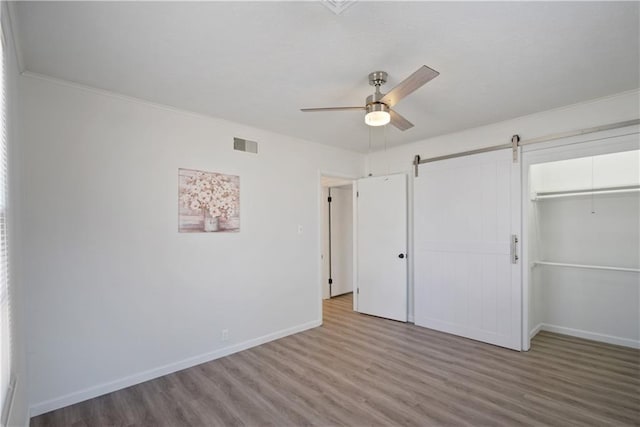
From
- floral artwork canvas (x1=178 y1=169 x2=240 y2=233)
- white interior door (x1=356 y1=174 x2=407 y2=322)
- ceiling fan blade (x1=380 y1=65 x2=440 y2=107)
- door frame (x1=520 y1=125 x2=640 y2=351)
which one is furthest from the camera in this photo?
white interior door (x1=356 y1=174 x2=407 y2=322)

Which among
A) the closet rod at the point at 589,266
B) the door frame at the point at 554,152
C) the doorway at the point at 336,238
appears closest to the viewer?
the door frame at the point at 554,152

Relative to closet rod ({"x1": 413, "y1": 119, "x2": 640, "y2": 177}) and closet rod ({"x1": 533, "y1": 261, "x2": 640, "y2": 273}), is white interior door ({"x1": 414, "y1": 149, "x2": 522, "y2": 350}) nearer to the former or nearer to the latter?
closet rod ({"x1": 413, "y1": 119, "x2": 640, "y2": 177})

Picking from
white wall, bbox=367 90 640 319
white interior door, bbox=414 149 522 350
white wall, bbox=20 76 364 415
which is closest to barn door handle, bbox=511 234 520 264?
white interior door, bbox=414 149 522 350

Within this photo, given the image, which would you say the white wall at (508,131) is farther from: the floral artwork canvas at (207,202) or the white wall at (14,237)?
the white wall at (14,237)

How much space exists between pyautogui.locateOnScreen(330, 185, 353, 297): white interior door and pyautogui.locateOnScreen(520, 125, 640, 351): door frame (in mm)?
3368

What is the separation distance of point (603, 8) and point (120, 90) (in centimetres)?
344

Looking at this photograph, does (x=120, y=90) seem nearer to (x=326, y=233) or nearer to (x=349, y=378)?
(x=349, y=378)

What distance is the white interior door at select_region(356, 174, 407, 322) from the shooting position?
14.8ft

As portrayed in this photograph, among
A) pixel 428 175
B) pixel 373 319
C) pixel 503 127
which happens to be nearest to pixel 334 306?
pixel 373 319

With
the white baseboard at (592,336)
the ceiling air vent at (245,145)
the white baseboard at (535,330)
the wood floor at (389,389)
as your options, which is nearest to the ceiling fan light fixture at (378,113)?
the ceiling air vent at (245,145)

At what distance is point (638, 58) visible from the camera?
89.4 inches

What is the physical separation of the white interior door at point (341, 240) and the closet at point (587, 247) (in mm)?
A: 3292

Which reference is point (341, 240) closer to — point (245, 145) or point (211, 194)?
point (245, 145)

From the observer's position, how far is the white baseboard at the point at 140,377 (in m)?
2.37
